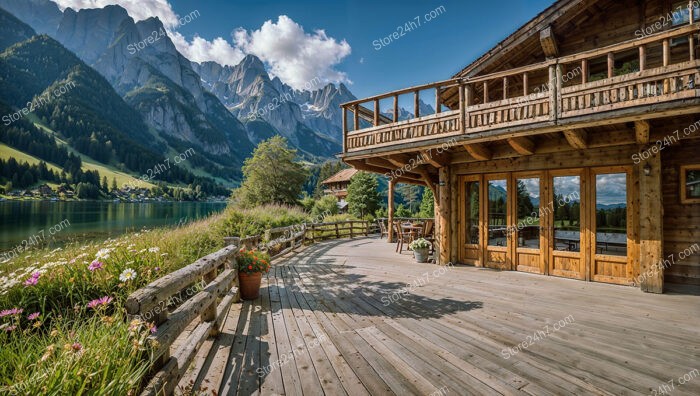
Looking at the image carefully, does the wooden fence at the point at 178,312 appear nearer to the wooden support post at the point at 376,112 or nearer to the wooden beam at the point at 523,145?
the wooden support post at the point at 376,112

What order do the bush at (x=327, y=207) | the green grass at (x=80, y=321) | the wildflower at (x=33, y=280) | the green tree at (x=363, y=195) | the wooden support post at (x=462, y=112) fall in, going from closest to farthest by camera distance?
the green grass at (x=80, y=321), the wildflower at (x=33, y=280), the wooden support post at (x=462, y=112), the bush at (x=327, y=207), the green tree at (x=363, y=195)

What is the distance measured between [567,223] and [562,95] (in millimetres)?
2825

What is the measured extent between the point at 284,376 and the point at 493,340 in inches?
97.4

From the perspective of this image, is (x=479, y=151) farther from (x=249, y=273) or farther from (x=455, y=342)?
(x=249, y=273)

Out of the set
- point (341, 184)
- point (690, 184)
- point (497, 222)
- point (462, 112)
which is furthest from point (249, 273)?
point (341, 184)

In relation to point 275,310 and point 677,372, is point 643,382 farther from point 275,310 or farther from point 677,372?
point 275,310

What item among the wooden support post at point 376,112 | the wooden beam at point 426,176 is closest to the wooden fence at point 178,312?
the wooden support post at point 376,112

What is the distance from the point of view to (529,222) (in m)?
7.45

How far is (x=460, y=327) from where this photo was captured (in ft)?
13.6

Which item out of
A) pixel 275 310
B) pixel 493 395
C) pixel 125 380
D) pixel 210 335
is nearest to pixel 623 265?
pixel 493 395

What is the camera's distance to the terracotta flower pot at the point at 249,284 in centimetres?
550

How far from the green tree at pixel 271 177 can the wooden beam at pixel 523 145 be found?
29906 millimetres

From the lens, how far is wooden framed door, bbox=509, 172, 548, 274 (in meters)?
7.23

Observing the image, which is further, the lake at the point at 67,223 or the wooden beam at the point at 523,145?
the lake at the point at 67,223
